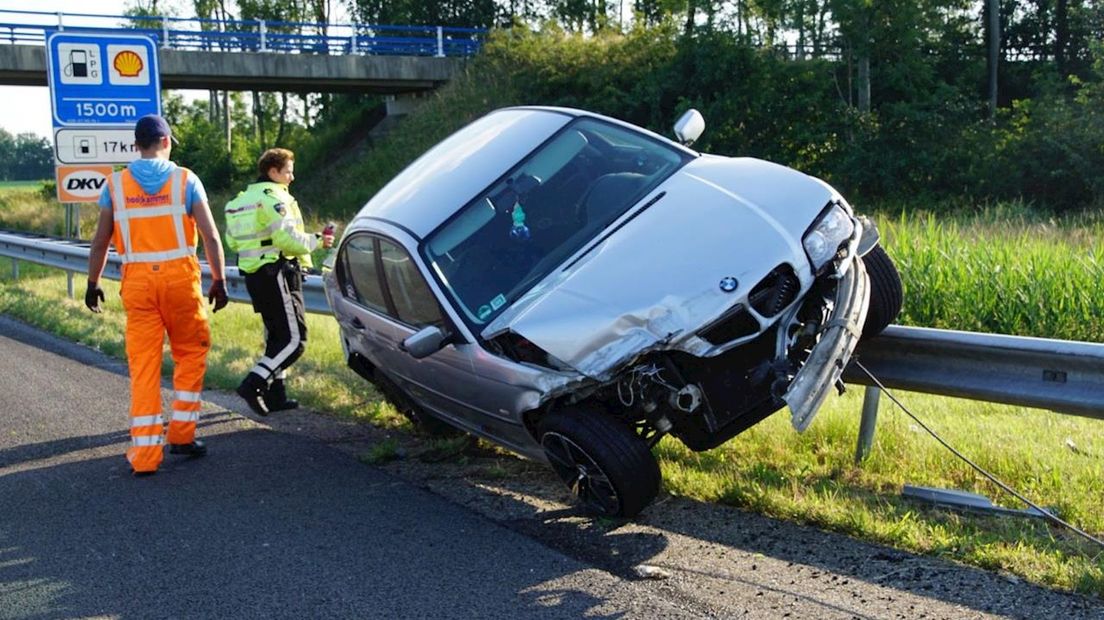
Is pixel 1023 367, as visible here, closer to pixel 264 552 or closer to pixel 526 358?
pixel 526 358

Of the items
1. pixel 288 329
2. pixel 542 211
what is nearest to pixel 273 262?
pixel 288 329

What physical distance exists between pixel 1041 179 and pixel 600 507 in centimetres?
2617

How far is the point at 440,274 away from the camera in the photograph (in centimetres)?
565

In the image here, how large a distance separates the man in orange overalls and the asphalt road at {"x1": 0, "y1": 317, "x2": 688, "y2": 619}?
396 millimetres

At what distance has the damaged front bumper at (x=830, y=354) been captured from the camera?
4699 mm

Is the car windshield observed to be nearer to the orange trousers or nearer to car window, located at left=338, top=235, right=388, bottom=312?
car window, located at left=338, top=235, right=388, bottom=312

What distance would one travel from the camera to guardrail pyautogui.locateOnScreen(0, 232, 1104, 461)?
497 cm

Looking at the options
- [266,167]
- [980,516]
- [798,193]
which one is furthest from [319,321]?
[980,516]

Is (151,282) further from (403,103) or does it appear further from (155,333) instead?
(403,103)

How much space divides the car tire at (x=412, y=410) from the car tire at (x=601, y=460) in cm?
150

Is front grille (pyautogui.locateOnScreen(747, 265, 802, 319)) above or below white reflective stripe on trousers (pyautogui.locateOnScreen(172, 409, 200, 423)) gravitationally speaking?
above

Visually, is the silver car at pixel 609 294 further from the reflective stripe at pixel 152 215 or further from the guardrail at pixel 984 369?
the reflective stripe at pixel 152 215

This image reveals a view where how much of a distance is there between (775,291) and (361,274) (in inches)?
96.9

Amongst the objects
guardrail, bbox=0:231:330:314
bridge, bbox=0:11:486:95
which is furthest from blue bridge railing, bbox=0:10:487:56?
guardrail, bbox=0:231:330:314
